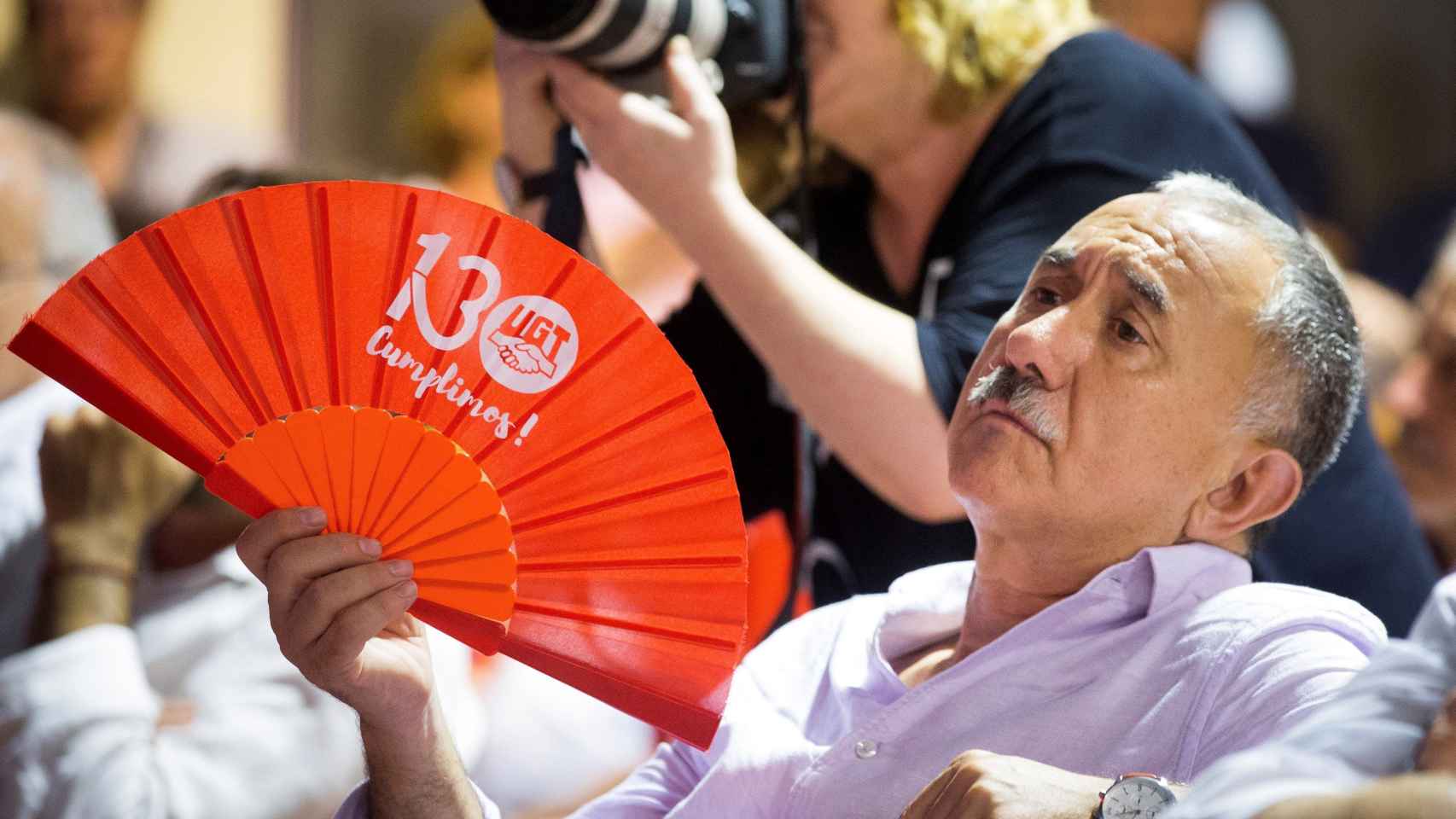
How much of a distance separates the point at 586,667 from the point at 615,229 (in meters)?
1.41

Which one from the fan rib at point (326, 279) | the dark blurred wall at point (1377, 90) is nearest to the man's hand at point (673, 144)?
the fan rib at point (326, 279)

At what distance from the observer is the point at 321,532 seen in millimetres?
1059

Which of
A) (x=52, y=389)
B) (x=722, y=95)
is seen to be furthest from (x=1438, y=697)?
(x=52, y=389)

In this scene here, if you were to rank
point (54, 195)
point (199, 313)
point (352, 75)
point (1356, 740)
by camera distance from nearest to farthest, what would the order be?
point (1356, 740)
point (199, 313)
point (54, 195)
point (352, 75)

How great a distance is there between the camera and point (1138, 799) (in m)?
0.96

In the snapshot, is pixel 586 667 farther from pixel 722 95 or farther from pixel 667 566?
pixel 722 95

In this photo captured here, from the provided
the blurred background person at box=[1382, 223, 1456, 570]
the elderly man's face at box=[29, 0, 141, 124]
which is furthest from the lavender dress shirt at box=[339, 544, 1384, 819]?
the elderly man's face at box=[29, 0, 141, 124]

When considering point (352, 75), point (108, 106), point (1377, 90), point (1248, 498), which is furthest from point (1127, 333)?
point (1377, 90)

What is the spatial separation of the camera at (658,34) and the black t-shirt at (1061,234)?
0.22 m

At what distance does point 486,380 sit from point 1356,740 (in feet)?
1.76

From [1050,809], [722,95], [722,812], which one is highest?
[722,95]

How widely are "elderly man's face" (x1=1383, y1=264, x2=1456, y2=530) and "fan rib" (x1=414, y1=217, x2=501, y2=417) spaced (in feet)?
5.78

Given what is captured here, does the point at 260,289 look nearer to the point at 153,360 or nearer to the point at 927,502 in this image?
the point at 153,360

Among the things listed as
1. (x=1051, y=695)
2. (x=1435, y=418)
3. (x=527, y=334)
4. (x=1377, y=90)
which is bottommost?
(x=1377, y=90)
